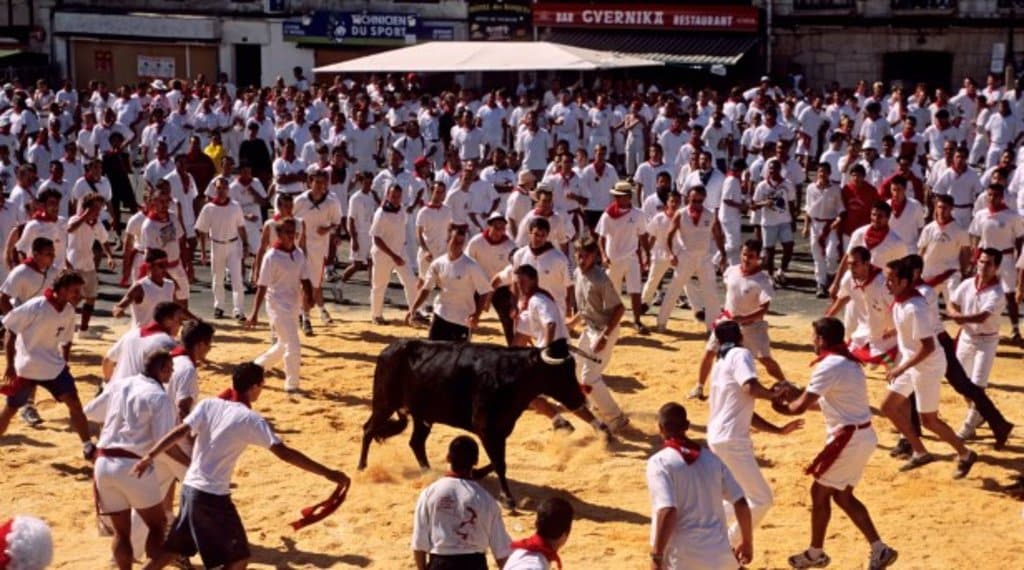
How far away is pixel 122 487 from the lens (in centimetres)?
1029

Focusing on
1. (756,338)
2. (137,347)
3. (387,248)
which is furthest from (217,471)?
(387,248)

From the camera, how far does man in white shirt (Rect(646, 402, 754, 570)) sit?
9.05 m

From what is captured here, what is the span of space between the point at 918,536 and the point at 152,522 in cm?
581

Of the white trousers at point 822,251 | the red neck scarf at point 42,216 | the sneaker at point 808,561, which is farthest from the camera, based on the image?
the white trousers at point 822,251

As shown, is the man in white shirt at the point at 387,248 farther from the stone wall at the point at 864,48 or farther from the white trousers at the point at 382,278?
the stone wall at the point at 864,48

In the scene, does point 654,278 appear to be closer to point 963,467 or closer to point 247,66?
point 963,467

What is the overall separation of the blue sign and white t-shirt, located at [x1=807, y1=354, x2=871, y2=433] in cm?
3243

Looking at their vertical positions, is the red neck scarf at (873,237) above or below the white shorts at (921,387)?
above

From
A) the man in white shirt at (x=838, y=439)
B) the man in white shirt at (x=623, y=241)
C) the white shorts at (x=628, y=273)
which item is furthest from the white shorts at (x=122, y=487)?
the white shorts at (x=628, y=273)

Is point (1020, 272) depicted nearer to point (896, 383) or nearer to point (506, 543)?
point (896, 383)

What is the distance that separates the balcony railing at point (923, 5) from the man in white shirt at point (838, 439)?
28730 mm

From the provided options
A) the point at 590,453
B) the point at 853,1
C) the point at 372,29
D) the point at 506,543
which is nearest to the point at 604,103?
the point at 853,1

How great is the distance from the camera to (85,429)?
1340 centimetres

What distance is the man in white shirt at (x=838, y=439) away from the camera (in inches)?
433
